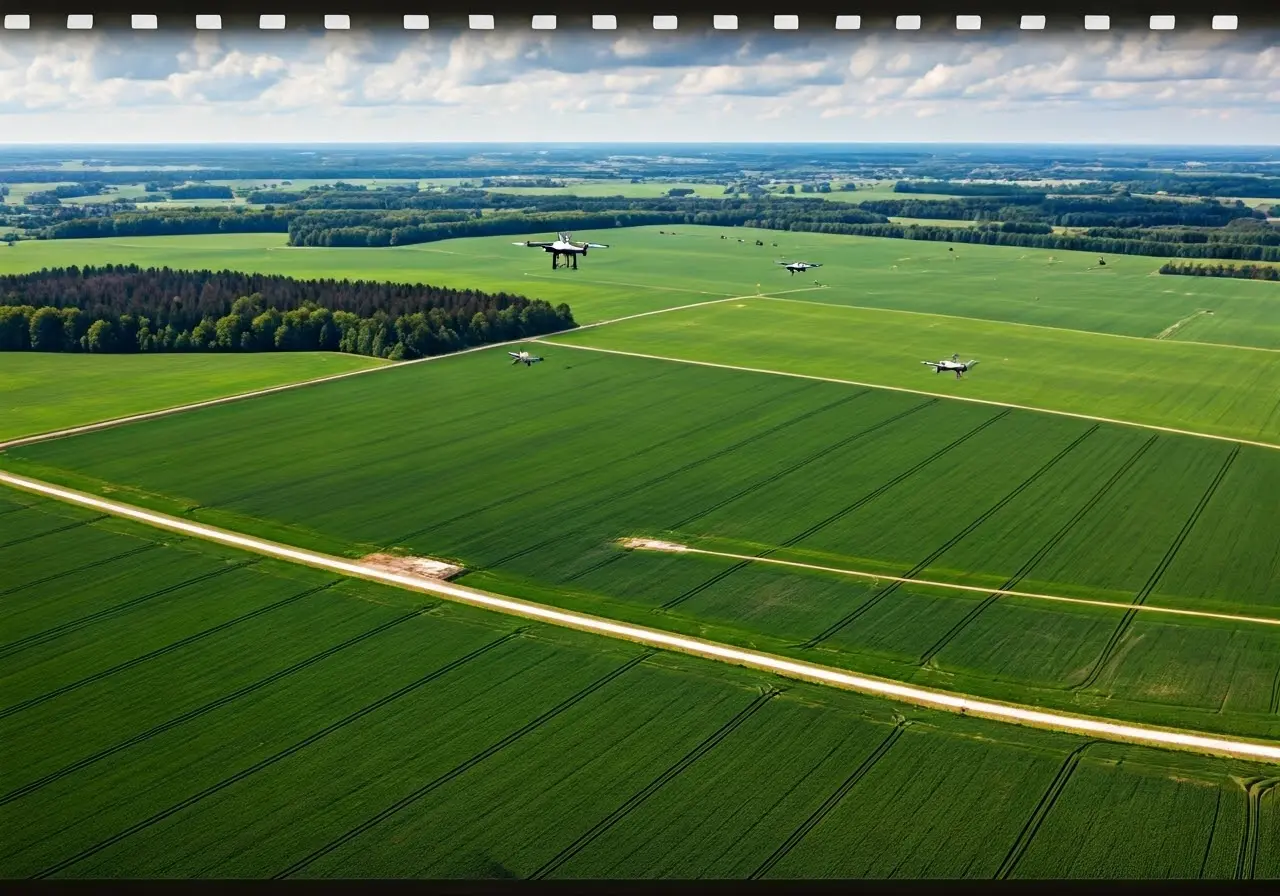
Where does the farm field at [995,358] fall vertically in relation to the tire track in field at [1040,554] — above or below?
above

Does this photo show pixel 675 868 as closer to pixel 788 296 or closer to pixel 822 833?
pixel 822 833

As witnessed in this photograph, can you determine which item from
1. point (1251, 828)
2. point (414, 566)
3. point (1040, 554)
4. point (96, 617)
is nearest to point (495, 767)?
point (414, 566)

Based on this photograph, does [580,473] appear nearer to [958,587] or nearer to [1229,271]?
[958,587]

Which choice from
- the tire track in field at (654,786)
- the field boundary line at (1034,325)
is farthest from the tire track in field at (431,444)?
the field boundary line at (1034,325)

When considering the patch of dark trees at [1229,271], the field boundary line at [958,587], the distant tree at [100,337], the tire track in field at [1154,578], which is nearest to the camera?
the tire track in field at [1154,578]

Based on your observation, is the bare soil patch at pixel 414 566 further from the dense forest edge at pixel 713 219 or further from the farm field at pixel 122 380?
the dense forest edge at pixel 713 219

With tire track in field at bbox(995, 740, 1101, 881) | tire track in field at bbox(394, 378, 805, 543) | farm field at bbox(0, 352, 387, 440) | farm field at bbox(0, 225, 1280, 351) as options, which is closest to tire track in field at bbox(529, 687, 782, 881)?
tire track in field at bbox(995, 740, 1101, 881)
